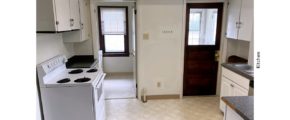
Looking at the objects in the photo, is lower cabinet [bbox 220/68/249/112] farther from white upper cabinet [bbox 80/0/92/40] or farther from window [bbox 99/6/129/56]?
window [bbox 99/6/129/56]

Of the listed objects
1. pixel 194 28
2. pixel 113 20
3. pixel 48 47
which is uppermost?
pixel 113 20

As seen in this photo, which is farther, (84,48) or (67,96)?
(84,48)

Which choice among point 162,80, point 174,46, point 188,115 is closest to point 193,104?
point 188,115

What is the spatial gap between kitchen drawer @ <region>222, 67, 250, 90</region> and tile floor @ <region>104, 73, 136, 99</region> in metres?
1.93

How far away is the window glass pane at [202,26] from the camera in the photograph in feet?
12.3

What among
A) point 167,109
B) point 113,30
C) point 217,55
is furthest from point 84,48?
point 217,55

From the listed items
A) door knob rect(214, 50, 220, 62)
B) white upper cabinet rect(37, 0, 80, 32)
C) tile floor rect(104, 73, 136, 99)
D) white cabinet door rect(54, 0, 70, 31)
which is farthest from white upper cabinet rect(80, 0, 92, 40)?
door knob rect(214, 50, 220, 62)

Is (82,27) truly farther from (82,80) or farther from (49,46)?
(82,80)

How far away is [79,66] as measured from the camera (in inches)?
123

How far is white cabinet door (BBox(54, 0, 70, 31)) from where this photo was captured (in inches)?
80.1

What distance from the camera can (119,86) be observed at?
15.3ft

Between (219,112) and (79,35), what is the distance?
2.70 metres

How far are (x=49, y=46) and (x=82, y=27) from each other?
0.67m

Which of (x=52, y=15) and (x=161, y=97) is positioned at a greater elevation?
(x=52, y=15)
